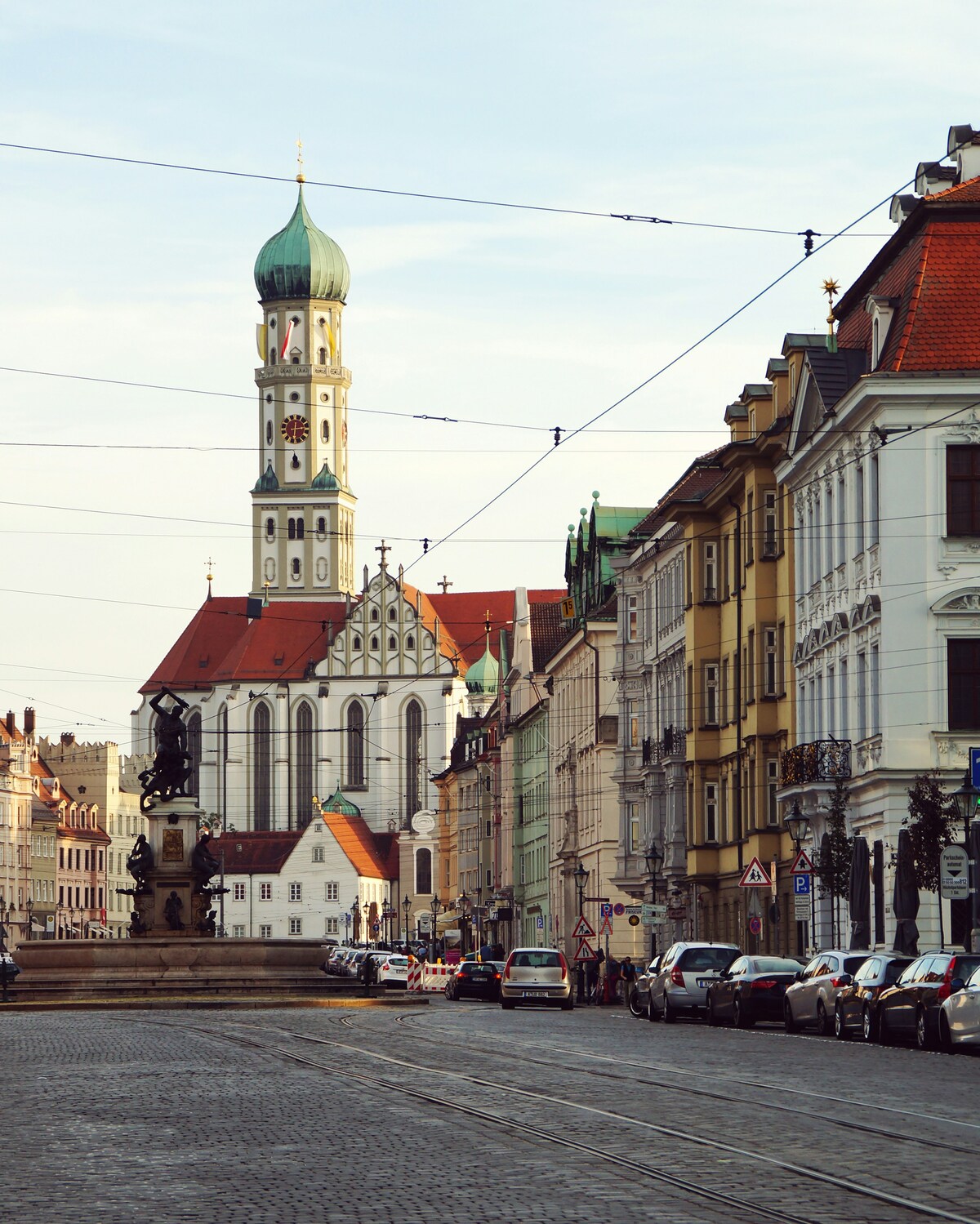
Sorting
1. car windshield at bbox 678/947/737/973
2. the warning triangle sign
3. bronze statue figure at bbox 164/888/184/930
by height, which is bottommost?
car windshield at bbox 678/947/737/973

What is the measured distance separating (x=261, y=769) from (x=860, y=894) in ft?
409

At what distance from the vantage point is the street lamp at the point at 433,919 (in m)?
122

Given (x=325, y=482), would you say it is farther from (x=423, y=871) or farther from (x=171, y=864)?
(x=171, y=864)

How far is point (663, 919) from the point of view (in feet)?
183

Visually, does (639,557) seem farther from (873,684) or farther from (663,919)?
(873,684)

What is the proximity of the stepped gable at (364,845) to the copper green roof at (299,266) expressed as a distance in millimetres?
41447

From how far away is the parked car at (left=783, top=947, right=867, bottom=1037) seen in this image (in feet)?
109

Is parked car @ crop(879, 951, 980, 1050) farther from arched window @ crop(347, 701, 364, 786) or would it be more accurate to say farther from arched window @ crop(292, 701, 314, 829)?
arched window @ crop(292, 701, 314, 829)

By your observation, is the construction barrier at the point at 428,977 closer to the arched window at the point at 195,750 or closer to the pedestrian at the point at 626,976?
the pedestrian at the point at 626,976

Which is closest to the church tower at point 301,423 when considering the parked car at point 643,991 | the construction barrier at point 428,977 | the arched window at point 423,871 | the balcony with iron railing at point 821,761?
the arched window at point 423,871

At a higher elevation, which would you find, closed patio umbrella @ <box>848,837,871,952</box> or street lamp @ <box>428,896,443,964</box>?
closed patio umbrella @ <box>848,837,871,952</box>

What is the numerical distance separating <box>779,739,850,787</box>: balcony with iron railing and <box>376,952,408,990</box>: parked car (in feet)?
92.4

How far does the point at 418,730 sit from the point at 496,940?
2020 inches

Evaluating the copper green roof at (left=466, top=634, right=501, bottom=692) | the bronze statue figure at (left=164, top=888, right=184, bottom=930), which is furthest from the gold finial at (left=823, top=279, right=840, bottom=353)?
the copper green roof at (left=466, top=634, right=501, bottom=692)
